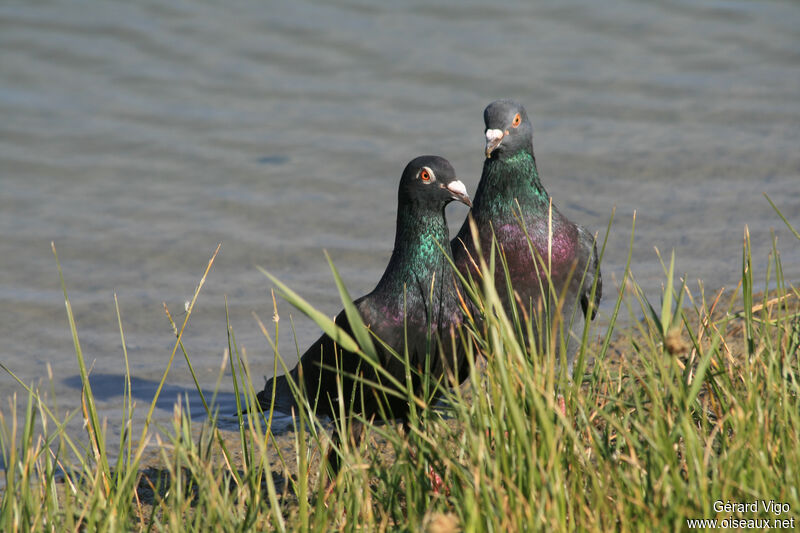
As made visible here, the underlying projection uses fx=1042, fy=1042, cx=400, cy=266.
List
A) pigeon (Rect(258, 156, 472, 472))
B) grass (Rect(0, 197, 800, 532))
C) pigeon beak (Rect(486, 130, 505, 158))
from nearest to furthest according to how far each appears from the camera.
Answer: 1. grass (Rect(0, 197, 800, 532))
2. pigeon (Rect(258, 156, 472, 472))
3. pigeon beak (Rect(486, 130, 505, 158))

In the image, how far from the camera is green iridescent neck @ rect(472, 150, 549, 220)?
15.5 ft

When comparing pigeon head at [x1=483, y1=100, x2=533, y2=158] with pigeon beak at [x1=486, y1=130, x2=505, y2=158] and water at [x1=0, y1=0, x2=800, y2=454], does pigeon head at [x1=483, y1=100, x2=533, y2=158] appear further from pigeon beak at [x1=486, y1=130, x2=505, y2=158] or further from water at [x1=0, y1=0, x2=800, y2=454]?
water at [x1=0, y1=0, x2=800, y2=454]

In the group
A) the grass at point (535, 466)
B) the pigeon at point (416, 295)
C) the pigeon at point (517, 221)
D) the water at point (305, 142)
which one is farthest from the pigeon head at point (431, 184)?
the water at point (305, 142)

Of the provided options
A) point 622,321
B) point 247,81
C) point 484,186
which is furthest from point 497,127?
point 247,81

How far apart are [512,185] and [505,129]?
0.26m

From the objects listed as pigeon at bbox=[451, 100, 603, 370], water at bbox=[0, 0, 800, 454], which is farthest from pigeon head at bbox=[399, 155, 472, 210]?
water at bbox=[0, 0, 800, 454]

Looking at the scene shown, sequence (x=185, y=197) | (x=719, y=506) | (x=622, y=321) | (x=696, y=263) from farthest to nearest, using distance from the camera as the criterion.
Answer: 1. (x=185, y=197)
2. (x=696, y=263)
3. (x=622, y=321)
4. (x=719, y=506)

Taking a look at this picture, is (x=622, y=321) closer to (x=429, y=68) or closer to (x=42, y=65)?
(x=429, y=68)

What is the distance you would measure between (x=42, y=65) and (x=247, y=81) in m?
1.90

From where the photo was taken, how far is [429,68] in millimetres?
9344

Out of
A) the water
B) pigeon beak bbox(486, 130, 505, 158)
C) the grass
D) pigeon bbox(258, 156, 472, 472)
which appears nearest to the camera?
the grass

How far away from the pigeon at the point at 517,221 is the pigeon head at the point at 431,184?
60 centimetres

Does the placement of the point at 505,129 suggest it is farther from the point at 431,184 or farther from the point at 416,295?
the point at 416,295

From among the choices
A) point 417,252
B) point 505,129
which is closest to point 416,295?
point 417,252
